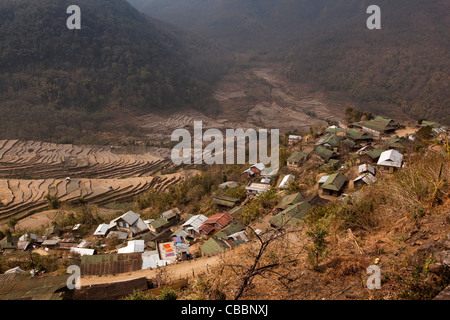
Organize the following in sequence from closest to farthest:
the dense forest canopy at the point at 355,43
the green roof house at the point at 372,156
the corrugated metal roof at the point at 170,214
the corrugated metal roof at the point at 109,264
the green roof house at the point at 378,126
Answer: the corrugated metal roof at the point at 109,264 < the green roof house at the point at 372,156 < the corrugated metal roof at the point at 170,214 < the green roof house at the point at 378,126 < the dense forest canopy at the point at 355,43

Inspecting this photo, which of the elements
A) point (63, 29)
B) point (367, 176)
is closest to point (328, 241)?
point (367, 176)

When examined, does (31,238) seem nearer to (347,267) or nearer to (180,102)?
(347,267)

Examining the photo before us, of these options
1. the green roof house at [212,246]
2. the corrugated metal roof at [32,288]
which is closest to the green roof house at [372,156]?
the green roof house at [212,246]

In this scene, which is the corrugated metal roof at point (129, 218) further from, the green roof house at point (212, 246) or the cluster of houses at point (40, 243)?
the green roof house at point (212, 246)

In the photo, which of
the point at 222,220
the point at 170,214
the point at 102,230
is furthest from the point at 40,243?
the point at 222,220

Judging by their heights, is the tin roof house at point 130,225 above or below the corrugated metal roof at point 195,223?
below

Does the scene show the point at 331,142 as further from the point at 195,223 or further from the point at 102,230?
the point at 102,230
